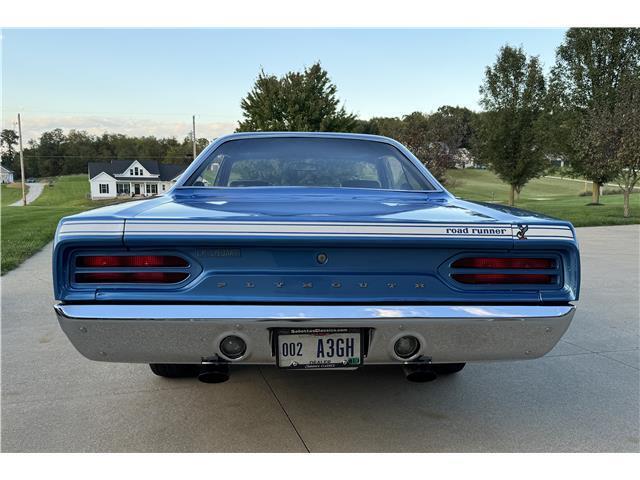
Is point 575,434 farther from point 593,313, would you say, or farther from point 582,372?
point 593,313

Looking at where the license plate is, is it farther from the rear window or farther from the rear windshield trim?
the rear window

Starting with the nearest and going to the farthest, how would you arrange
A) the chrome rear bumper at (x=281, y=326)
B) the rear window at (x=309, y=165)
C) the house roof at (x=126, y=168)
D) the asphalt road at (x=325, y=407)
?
the chrome rear bumper at (x=281, y=326) → the asphalt road at (x=325, y=407) → the rear window at (x=309, y=165) → the house roof at (x=126, y=168)

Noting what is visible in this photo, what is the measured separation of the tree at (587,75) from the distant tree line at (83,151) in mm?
60080

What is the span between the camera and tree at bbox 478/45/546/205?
2612 centimetres

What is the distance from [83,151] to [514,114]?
7535 cm

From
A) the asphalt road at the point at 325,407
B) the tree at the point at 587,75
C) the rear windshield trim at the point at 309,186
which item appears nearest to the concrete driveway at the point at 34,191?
the tree at the point at 587,75

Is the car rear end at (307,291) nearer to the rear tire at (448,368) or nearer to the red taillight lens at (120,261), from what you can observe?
the red taillight lens at (120,261)

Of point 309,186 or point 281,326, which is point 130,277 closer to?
point 281,326

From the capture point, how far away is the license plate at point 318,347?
2.07 meters

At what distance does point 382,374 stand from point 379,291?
4.83 ft

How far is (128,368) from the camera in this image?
3508mm

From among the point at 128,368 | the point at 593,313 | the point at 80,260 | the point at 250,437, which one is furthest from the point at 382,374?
the point at 593,313

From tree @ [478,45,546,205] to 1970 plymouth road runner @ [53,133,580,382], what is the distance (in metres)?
26.2

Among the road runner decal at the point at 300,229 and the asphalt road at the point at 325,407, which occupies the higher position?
the road runner decal at the point at 300,229
